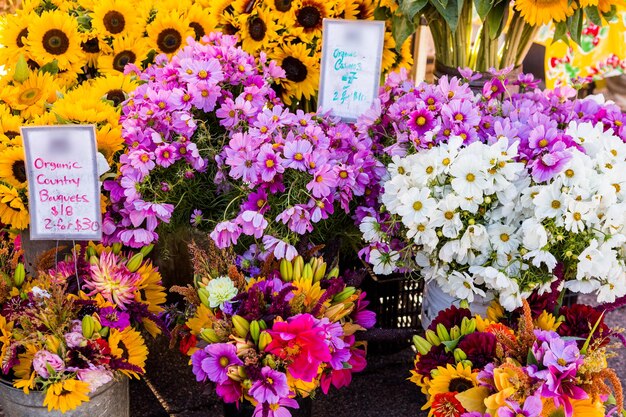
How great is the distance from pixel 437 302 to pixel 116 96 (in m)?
1.02

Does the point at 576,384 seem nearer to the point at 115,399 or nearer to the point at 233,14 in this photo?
the point at 115,399

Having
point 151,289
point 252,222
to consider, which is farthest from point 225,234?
point 151,289

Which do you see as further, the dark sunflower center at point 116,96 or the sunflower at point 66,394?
the dark sunflower center at point 116,96

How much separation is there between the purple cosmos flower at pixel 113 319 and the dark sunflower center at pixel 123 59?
88 centimetres

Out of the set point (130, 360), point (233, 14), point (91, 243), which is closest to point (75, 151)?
point (91, 243)

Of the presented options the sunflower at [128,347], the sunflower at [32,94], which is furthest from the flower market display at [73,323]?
the sunflower at [32,94]

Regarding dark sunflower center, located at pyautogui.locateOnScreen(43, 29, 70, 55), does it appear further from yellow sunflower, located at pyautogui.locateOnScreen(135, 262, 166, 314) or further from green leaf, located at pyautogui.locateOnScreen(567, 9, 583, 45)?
green leaf, located at pyautogui.locateOnScreen(567, 9, 583, 45)

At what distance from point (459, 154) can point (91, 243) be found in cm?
90

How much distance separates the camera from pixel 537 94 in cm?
192

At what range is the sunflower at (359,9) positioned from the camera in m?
2.04

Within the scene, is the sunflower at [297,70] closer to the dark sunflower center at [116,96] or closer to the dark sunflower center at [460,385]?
the dark sunflower center at [116,96]

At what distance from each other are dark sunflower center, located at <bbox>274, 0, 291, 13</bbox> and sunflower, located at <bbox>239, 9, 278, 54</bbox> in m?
0.03

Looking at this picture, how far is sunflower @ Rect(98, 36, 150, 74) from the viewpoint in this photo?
214cm

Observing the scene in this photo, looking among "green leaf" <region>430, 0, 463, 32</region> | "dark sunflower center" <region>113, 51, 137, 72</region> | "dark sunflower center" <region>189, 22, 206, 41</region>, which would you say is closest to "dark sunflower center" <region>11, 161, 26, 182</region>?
"dark sunflower center" <region>113, 51, 137, 72</region>
